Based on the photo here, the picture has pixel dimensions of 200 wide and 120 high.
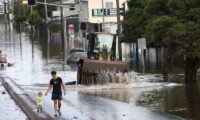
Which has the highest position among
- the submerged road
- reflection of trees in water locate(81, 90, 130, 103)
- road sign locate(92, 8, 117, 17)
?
road sign locate(92, 8, 117, 17)

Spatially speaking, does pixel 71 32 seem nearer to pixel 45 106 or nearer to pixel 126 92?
pixel 126 92

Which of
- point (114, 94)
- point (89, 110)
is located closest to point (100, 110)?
point (89, 110)

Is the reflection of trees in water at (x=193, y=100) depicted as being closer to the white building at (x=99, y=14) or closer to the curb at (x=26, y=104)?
the curb at (x=26, y=104)

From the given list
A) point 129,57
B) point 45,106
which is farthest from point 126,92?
point 129,57

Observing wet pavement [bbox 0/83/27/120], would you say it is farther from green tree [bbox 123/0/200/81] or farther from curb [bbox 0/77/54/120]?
green tree [bbox 123/0/200/81]

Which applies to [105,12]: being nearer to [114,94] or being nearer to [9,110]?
[114,94]

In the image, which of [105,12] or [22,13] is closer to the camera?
[105,12]

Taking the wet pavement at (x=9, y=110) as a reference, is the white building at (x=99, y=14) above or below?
above

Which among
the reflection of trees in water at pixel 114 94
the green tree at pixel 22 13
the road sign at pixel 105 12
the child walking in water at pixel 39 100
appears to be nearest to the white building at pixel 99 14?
the road sign at pixel 105 12

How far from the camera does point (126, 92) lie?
28.7 meters

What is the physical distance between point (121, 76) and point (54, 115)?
13451mm

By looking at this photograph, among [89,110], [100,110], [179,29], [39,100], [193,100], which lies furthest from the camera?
[179,29]

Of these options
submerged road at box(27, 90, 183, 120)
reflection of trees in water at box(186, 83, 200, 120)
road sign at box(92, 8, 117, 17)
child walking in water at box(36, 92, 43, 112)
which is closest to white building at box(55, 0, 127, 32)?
road sign at box(92, 8, 117, 17)

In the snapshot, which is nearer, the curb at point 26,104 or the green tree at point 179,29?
the curb at point 26,104
